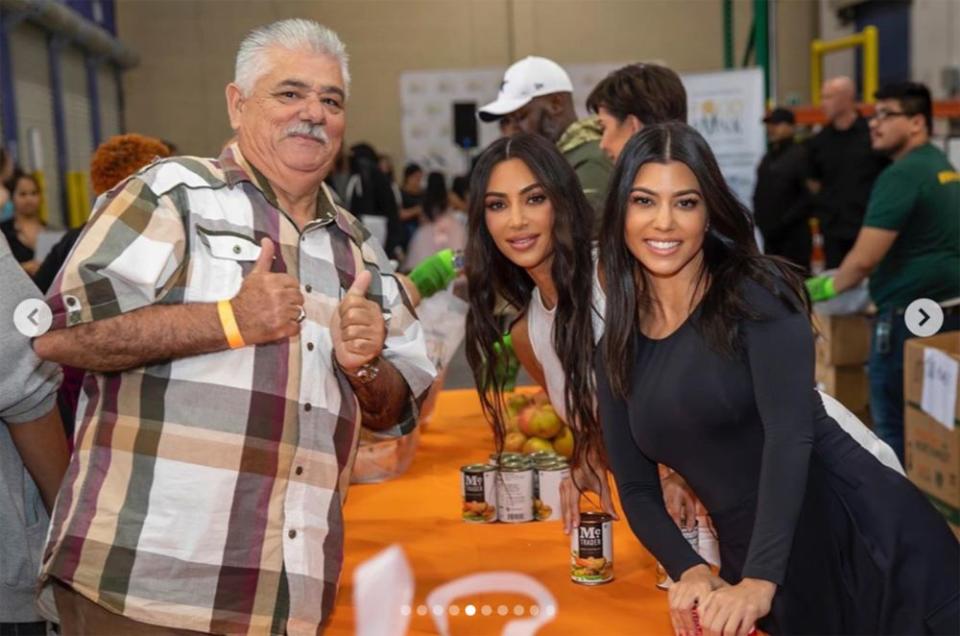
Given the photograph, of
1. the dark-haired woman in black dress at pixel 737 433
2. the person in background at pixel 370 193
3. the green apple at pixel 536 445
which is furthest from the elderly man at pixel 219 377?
the person in background at pixel 370 193

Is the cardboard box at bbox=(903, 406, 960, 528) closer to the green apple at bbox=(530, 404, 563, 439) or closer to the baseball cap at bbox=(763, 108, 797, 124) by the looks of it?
the green apple at bbox=(530, 404, 563, 439)

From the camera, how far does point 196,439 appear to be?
1.43 m

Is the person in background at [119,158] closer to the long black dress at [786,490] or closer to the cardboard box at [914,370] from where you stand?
the long black dress at [786,490]

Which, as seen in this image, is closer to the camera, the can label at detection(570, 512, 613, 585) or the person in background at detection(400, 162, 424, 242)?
the can label at detection(570, 512, 613, 585)

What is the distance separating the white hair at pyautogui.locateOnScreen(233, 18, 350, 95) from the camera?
1.55 metres

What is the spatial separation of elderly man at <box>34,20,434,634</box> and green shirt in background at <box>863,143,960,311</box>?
1622 millimetres

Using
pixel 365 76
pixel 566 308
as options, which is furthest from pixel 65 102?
pixel 566 308

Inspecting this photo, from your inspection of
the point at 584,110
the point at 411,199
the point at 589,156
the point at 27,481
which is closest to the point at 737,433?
the point at 27,481

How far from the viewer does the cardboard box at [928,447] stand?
111 inches

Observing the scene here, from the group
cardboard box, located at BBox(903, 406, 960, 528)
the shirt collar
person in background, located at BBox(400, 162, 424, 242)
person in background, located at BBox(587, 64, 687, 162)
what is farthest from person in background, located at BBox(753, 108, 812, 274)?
the shirt collar

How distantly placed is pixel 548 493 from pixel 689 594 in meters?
0.65

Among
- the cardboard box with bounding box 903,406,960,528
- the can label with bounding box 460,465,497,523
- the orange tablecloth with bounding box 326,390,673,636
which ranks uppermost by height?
the can label with bounding box 460,465,497,523

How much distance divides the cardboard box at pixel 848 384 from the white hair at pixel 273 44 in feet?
10.9

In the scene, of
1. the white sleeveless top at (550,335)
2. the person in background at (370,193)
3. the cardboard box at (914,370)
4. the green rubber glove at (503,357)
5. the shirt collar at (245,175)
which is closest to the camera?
the shirt collar at (245,175)
